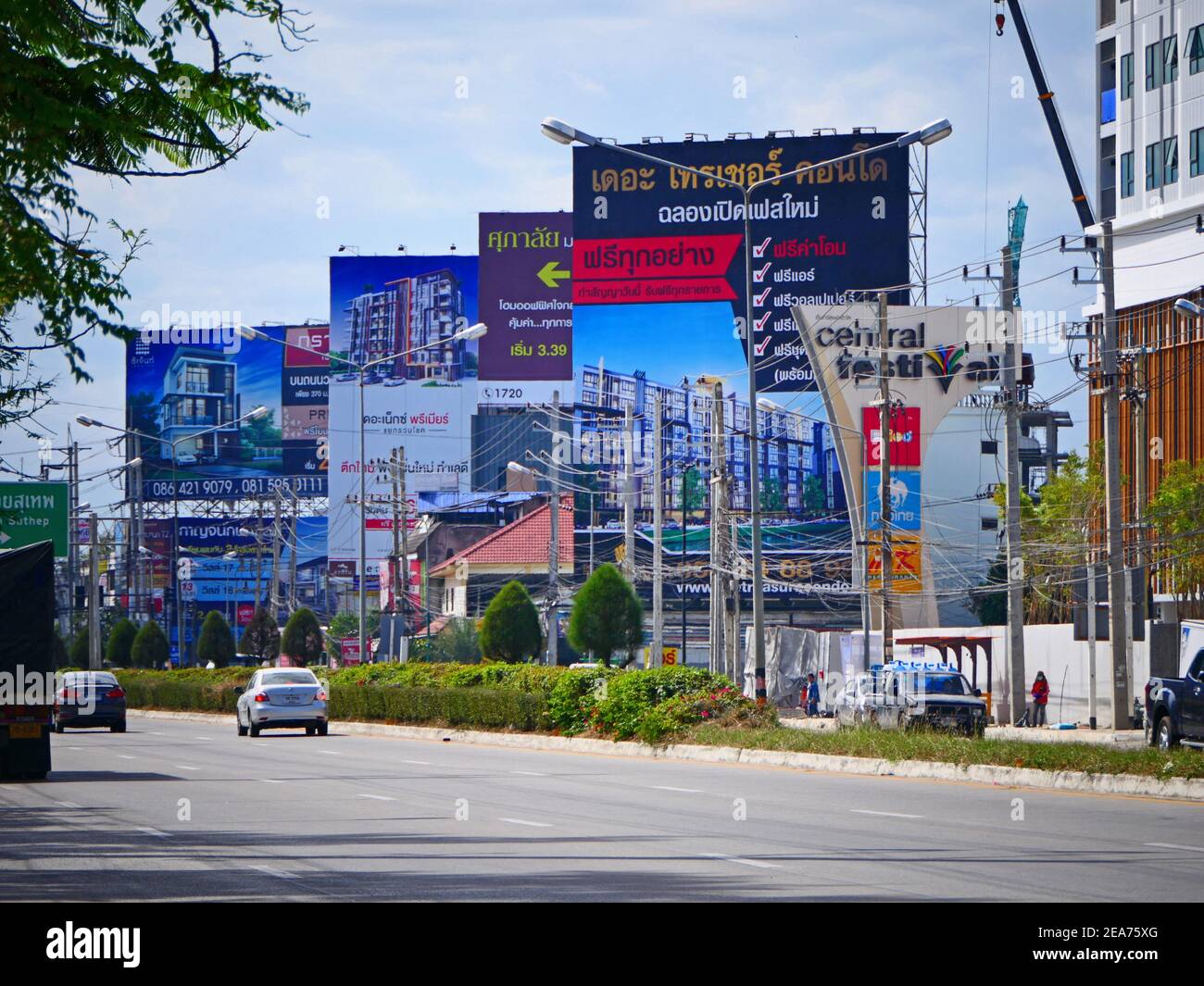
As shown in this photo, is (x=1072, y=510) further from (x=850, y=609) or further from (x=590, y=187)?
(x=590, y=187)

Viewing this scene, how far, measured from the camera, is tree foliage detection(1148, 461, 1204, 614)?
5347cm

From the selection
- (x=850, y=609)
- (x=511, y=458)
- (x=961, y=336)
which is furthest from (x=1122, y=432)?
(x=511, y=458)

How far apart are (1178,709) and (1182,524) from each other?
97.5 feet

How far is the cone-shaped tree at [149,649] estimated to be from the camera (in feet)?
246

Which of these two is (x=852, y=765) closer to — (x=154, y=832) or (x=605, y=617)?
(x=154, y=832)

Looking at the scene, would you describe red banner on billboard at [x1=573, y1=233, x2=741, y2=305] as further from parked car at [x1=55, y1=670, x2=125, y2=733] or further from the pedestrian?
parked car at [x1=55, y1=670, x2=125, y2=733]

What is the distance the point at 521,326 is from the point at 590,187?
19425mm

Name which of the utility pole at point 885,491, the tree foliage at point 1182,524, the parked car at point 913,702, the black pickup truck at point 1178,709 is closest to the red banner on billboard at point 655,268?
the tree foliage at point 1182,524

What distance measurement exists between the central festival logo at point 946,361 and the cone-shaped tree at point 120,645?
38217 mm

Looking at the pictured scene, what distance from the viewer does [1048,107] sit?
343ft

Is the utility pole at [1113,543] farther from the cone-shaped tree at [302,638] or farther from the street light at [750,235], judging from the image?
the cone-shaped tree at [302,638]

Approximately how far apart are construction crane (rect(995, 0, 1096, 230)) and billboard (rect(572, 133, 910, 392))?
15.1 m

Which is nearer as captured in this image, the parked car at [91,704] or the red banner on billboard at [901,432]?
the parked car at [91,704]

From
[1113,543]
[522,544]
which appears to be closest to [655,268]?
[522,544]
